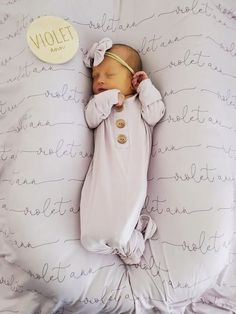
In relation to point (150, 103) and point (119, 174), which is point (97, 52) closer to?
point (150, 103)

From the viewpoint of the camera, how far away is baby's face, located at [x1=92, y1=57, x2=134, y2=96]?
1.08m

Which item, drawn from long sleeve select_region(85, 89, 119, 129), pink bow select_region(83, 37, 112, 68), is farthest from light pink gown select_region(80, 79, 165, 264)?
pink bow select_region(83, 37, 112, 68)

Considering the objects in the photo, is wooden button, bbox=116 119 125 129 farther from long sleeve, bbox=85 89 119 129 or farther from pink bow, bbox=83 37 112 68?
pink bow, bbox=83 37 112 68

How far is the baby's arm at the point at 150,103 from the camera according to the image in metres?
1.05

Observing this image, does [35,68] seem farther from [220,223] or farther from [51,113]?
[220,223]

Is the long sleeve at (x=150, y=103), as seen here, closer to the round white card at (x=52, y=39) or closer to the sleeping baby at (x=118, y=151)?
the sleeping baby at (x=118, y=151)

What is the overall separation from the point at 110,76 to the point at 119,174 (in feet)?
0.88

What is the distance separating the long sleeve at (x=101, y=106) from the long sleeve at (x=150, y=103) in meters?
0.07

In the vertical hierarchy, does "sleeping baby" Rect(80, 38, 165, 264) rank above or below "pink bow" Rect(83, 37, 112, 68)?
below

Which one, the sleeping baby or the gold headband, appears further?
the gold headband

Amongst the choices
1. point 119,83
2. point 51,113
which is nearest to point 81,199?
point 51,113

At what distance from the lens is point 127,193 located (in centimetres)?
95

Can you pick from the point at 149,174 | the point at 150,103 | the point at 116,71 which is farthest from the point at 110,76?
the point at 149,174

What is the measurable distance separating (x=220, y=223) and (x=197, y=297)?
0.57 ft
